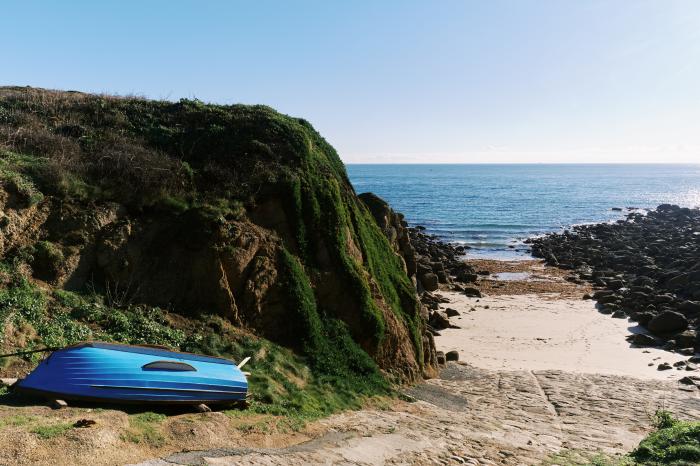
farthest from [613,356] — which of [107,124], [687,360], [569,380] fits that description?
[107,124]

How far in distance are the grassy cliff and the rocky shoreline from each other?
1337 centimetres

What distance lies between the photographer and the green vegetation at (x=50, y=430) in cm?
795

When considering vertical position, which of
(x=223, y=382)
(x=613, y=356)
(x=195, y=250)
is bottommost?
(x=613, y=356)

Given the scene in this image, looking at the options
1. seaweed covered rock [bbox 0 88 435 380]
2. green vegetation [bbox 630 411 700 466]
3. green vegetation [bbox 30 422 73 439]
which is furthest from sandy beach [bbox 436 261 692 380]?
green vegetation [bbox 30 422 73 439]

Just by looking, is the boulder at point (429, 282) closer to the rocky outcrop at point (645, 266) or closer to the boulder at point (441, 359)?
the rocky outcrop at point (645, 266)

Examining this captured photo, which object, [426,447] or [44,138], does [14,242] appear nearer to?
[44,138]

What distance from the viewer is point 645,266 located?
42.0 metres

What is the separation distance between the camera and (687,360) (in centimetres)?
2205

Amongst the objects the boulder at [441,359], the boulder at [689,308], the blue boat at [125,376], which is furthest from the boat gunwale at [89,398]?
the boulder at [689,308]

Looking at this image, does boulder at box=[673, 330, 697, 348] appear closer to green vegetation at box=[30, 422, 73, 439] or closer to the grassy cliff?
the grassy cliff

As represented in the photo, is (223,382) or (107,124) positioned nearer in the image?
(223,382)

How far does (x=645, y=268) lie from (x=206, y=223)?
36.0 meters

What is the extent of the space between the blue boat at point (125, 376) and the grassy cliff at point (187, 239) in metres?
2.06

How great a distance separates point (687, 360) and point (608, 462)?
43.1ft
